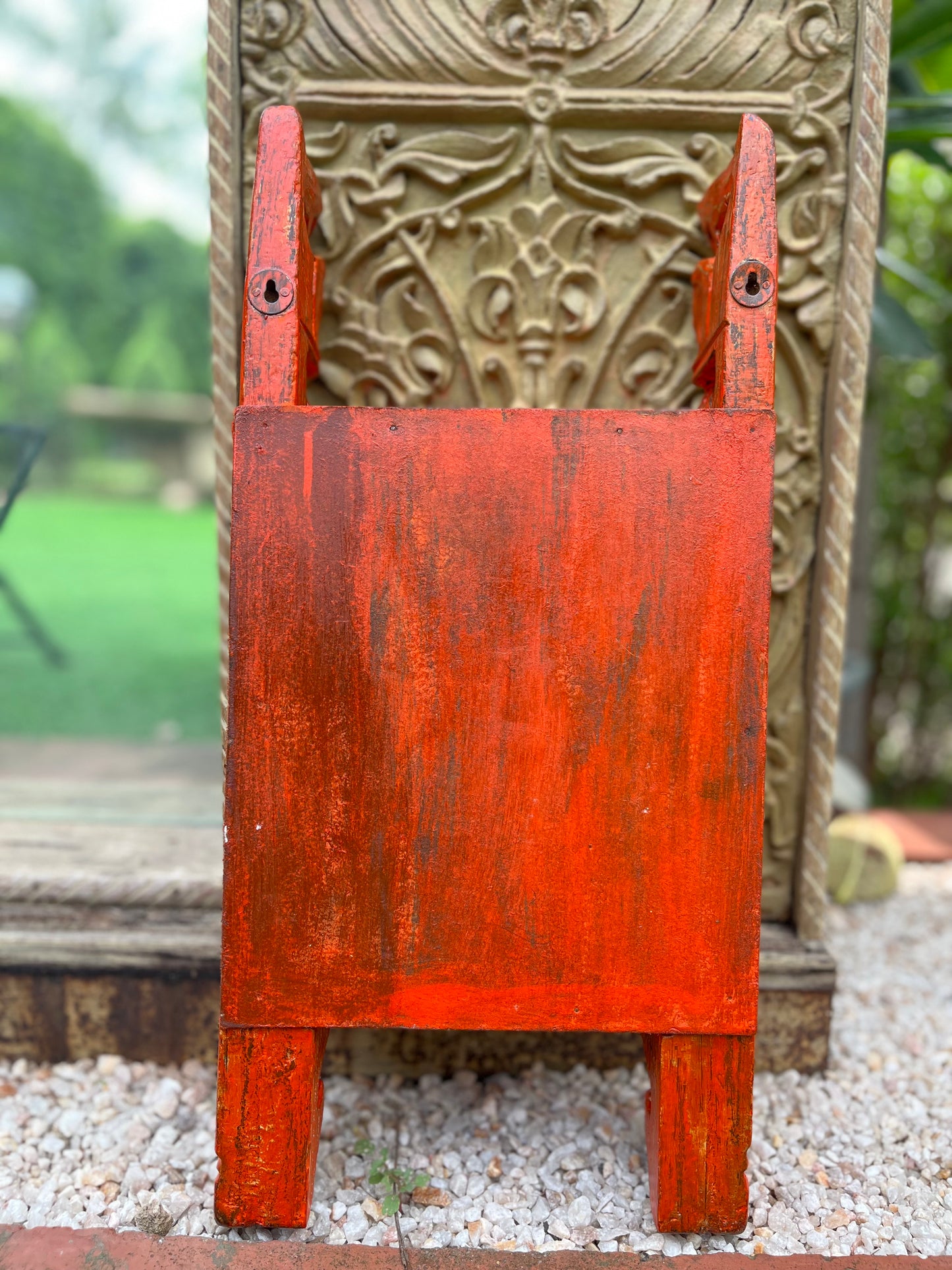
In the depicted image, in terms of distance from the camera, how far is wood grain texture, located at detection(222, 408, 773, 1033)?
1190 mm

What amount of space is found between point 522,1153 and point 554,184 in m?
1.64

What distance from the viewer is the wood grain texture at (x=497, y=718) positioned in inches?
46.9

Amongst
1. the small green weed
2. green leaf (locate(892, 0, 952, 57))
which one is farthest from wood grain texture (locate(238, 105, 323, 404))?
green leaf (locate(892, 0, 952, 57))

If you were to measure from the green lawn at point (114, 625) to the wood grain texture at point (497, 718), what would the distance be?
1.58m

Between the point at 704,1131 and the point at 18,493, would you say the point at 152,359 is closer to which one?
the point at 18,493

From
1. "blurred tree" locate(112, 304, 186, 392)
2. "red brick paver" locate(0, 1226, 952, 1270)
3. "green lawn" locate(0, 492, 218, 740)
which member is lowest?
"red brick paver" locate(0, 1226, 952, 1270)

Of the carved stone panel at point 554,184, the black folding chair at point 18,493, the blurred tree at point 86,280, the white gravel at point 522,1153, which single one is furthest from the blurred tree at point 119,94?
the white gravel at point 522,1153

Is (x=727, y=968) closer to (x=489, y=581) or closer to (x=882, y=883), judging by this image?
(x=489, y=581)

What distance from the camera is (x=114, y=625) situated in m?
2.80

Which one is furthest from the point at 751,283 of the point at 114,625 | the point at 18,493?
the point at 114,625

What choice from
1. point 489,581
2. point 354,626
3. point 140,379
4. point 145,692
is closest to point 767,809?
point 489,581

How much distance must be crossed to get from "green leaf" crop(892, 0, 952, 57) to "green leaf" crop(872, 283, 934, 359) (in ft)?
→ 1.94

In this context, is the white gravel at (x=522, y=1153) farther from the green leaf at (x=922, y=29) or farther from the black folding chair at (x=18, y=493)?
the green leaf at (x=922, y=29)

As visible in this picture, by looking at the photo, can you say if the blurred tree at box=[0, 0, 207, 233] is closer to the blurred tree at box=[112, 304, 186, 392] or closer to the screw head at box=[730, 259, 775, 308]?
the blurred tree at box=[112, 304, 186, 392]
